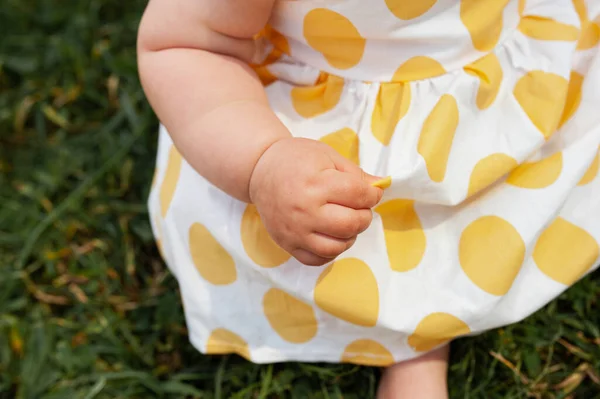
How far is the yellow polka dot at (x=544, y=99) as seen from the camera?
79 cm

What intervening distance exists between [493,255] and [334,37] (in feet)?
1.05

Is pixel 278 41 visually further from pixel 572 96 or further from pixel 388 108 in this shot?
pixel 572 96

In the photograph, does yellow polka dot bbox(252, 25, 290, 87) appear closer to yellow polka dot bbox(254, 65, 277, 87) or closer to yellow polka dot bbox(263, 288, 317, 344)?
yellow polka dot bbox(254, 65, 277, 87)

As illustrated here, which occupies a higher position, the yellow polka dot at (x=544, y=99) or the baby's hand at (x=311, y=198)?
the yellow polka dot at (x=544, y=99)

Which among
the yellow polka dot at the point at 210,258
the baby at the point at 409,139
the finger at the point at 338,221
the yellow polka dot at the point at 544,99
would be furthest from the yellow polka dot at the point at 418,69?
the yellow polka dot at the point at 210,258

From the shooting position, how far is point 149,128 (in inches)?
47.7

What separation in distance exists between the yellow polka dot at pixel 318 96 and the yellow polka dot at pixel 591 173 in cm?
32

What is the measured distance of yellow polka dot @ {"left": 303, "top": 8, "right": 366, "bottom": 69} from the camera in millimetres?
760

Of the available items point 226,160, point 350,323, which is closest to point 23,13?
point 226,160

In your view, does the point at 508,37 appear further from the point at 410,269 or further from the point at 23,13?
the point at 23,13

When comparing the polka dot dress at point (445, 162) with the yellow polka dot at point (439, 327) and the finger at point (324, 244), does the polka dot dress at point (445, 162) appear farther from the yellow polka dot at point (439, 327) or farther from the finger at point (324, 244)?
the finger at point (324, 244)

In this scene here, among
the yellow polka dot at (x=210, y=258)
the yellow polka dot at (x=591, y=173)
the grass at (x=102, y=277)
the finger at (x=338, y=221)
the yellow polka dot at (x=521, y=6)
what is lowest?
the grass at (x=102, y=277)

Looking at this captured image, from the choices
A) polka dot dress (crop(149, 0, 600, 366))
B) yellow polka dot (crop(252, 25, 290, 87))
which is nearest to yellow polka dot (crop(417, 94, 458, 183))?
polka dot dress (crop(149, 0, 600, 366))

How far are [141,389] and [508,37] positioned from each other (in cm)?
72
